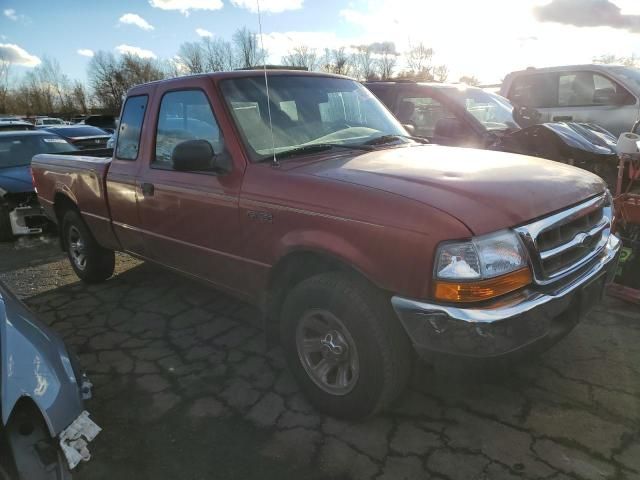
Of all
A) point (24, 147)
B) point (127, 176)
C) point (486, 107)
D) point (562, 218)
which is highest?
point (486, 107)

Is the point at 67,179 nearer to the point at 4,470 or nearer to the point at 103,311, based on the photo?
the point at 103,311

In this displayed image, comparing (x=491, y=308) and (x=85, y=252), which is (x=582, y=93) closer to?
(x=491, y=308)

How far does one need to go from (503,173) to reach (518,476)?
4.89 ft

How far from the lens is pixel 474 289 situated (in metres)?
2.07

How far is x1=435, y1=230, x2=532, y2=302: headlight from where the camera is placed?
2059 millimetres

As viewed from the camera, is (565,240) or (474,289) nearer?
(474,289)

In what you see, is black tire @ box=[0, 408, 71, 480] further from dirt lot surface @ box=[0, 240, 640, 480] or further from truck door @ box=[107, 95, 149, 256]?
truck door @ box=[107, 95, 149, 256]

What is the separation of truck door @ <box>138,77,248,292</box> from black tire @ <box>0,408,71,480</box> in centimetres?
153

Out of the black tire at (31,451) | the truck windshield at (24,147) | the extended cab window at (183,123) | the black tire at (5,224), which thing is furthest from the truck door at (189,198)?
the truck windshield at (24,147)

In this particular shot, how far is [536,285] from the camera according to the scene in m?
2.21

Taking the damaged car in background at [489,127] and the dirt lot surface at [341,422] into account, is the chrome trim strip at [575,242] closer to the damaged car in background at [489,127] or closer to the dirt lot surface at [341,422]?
the dirt lot surface at [341,422]

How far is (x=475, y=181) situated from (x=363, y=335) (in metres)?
0.94

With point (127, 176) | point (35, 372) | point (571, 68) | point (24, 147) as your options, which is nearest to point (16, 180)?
point (24, 147)

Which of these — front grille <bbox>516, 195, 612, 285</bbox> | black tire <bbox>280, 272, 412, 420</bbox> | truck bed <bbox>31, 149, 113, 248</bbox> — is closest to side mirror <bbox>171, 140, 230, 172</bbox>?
black tire <bbox>280, 272, 412, 420</bbox>
